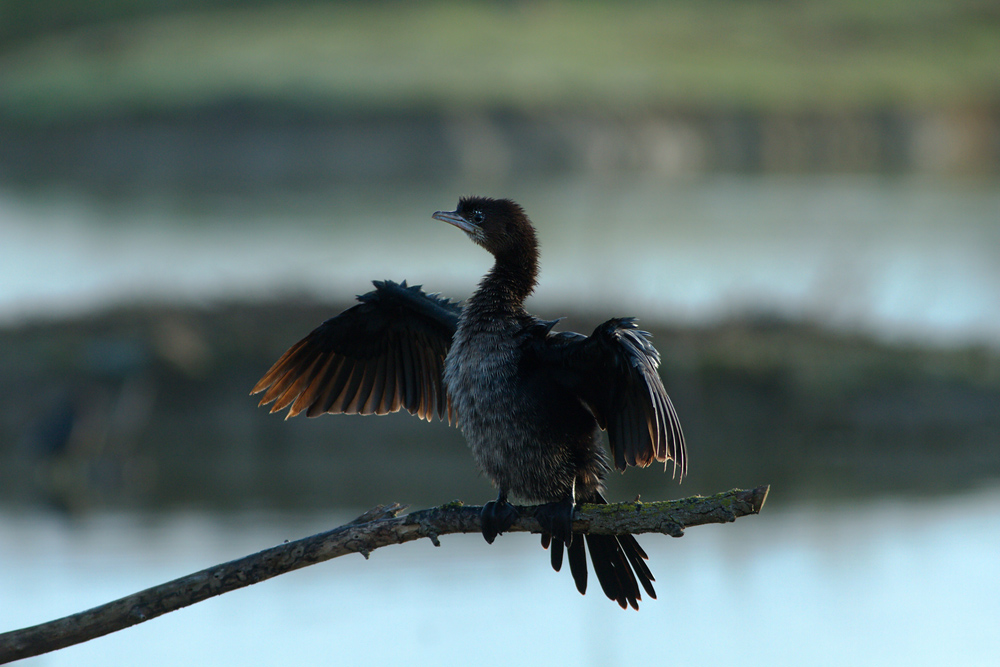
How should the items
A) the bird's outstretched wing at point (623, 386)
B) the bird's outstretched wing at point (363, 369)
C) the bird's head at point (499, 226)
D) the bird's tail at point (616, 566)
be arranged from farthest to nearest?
the bird's outstretched wing at point (363, 369), the bird's head at point (499, 226), the bird's tail at point (616, 566), the bird's outstretched wing at point (623, 386)

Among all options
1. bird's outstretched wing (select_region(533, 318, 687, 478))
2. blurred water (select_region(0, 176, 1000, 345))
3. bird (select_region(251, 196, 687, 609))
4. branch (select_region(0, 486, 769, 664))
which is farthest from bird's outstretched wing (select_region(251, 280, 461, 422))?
blurred water (select_region(0, 176, 1000, 345))

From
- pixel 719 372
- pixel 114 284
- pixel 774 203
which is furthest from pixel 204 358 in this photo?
pixel 774 203

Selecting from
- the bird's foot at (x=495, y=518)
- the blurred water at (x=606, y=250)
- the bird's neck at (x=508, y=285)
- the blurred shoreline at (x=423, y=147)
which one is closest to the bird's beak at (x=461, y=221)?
the bird's neck at (x=508, y=285)

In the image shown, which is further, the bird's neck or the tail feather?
the bird's neck

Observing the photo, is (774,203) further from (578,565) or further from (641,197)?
(578,565)

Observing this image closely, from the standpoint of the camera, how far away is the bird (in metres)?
4.73

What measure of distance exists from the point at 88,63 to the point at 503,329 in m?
61.3

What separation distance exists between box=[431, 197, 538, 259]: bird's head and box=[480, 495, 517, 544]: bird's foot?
1.18m

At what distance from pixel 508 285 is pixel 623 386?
87cm

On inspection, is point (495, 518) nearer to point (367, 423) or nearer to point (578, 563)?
point (578, 563)

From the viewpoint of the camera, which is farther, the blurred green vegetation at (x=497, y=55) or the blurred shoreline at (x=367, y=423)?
the blurred green vegetation at (x=497, y=55)

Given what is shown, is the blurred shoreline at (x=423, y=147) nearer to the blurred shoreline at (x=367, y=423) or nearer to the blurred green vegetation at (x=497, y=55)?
the blurred green vegetation at (x=497, y=55)

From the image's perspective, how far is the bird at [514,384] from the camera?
4734mm

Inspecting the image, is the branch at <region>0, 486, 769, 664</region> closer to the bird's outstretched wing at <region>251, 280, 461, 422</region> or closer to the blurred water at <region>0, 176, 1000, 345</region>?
the bird's outstretched wing at <region>251, 280, 461, 422</region>
